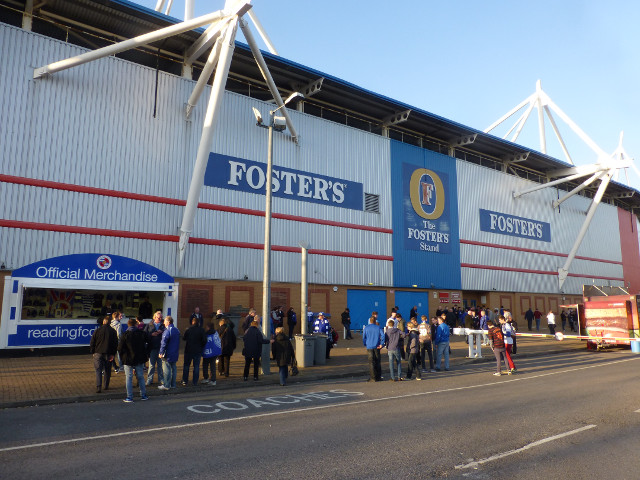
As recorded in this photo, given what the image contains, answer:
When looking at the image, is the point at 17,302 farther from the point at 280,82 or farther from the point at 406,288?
the point at 406,288

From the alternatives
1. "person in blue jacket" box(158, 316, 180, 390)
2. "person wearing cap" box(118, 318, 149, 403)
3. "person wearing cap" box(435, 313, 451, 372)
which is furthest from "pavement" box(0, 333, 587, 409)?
"person wearing cap" box(435, 313, 451, 372)

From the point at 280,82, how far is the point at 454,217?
15.3 meters

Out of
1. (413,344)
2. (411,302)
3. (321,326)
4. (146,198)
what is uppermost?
(146,198)

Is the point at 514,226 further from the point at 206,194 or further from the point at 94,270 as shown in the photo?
the point at 94,270

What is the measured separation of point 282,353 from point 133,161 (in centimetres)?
1322

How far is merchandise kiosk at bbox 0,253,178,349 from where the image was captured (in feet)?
55.3

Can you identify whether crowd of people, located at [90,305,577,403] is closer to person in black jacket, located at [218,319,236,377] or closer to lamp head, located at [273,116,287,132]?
person in black jacket, located at [218,319,236,377]

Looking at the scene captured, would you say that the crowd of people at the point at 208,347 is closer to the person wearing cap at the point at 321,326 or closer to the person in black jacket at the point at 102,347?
the person in black jacket at the point at 102,347

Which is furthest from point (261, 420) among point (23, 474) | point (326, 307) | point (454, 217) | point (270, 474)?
point (454, 217)

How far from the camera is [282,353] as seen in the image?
40.6 feet

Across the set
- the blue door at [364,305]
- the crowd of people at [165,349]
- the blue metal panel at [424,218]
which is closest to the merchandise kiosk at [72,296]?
the crowd of people at [165,349]

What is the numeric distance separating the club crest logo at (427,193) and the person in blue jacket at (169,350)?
2293cm

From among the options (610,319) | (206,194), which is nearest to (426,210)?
(610,319)

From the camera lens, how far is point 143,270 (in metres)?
19.7
